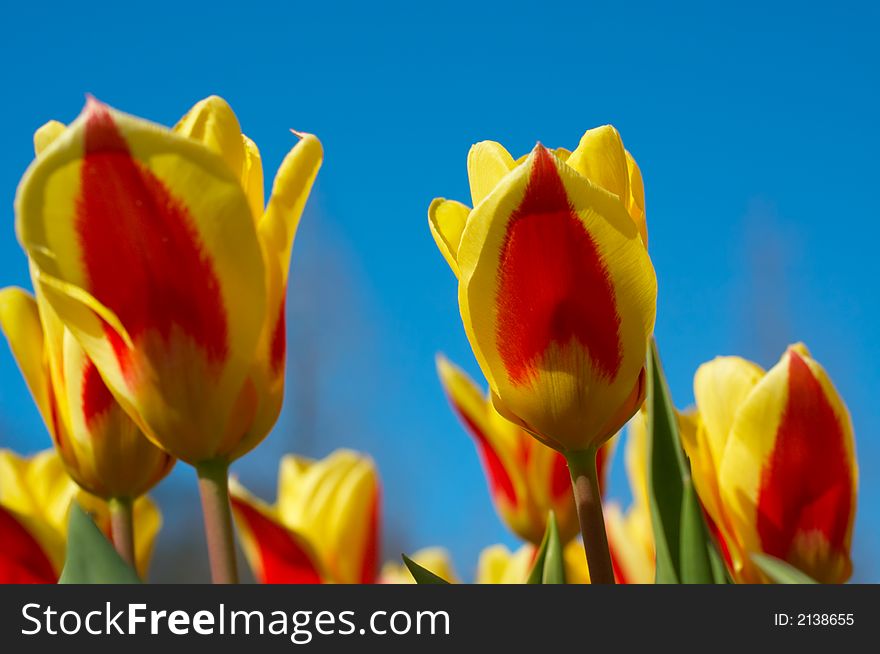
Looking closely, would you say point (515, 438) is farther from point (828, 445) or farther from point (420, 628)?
point (420, 628)

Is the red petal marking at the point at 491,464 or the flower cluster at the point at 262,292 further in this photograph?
the red petal marking at the point at 491,464

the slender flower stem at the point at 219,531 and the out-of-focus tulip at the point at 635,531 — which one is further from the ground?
the out-of-focus tulip at the point at 635,531

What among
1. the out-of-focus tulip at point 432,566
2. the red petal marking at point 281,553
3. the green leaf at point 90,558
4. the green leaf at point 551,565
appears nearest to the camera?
the green leaf at point 90,558

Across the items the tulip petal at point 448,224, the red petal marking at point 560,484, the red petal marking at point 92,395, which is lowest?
the red petal marking at point 92,395

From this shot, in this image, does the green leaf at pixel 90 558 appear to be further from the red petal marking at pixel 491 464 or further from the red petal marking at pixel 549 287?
the red petal marking at pixel 491 464

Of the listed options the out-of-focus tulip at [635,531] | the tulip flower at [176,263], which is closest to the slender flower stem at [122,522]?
the tulip flower at [176,263]

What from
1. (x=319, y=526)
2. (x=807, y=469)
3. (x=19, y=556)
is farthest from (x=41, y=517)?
(x=807, y=469)

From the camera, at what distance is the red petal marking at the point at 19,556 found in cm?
54

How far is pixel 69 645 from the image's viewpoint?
376 millimetres

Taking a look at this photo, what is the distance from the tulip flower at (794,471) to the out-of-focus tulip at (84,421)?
0.31m

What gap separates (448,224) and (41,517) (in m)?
0.34

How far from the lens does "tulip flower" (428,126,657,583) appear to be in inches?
16.2

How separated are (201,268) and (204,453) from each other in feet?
0.25

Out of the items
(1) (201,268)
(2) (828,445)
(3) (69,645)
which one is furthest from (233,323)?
(2) (828,445)
